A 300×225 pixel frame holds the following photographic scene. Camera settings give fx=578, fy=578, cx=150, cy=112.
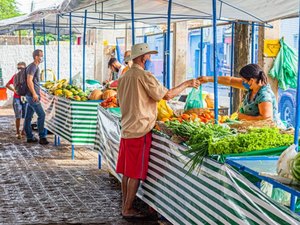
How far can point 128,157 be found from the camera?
669 cm

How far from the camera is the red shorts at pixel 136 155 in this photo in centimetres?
664

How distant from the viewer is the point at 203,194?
5.12 meters

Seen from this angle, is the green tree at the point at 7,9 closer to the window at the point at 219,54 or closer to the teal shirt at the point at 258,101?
the window at the point at 219,54

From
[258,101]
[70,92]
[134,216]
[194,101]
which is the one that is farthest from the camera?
[70,92]

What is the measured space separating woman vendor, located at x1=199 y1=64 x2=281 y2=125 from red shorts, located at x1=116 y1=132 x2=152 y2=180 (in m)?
1.19

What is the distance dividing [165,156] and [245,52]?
369cm

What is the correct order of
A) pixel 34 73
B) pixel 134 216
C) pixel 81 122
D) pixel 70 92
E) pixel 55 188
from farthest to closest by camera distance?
pixel 34 73, pixel 70 92, pixel 81 122, pixel 55 188, pixel 134 216

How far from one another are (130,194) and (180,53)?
24.9 ft

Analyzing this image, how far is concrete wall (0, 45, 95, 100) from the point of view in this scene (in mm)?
22203

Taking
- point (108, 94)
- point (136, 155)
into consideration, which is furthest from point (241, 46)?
point (136, 155)

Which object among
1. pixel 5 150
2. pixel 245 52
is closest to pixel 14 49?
pixel 5 150

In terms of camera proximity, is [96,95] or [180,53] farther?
[180,53]

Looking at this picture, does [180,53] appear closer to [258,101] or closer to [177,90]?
[258,101]

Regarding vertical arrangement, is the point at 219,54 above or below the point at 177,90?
above
